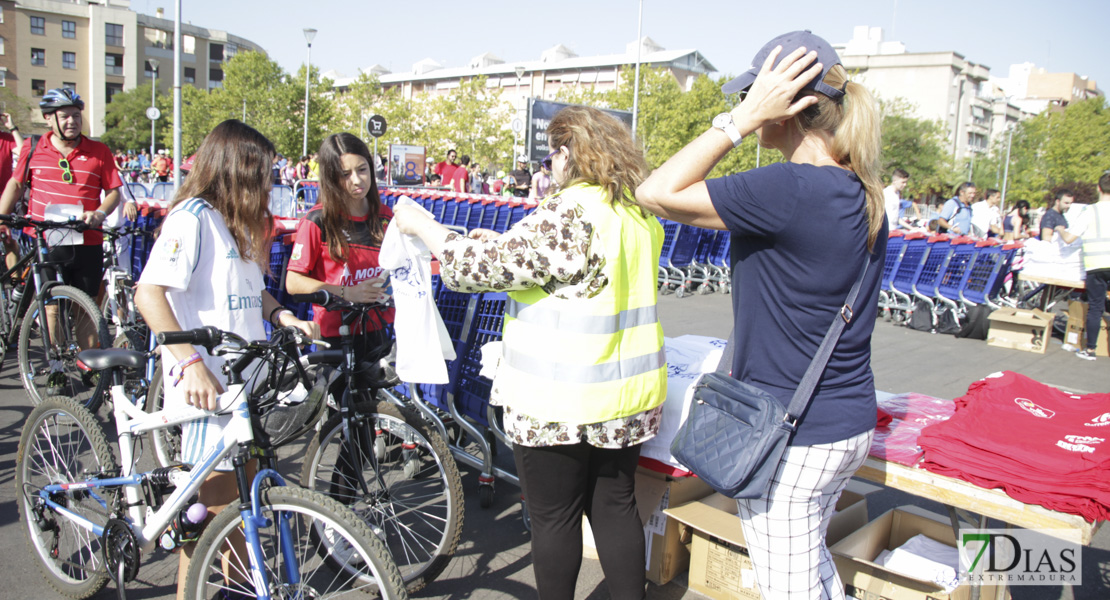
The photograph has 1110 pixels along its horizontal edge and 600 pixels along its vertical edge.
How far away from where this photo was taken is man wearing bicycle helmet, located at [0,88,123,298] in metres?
5.17

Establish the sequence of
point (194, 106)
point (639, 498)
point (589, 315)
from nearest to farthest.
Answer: point (589, 315)
point (639, 498)
point (194, 106)

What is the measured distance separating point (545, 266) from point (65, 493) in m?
2.33

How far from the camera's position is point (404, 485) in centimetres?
336

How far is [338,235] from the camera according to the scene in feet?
11.4

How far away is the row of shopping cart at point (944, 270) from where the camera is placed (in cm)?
1045

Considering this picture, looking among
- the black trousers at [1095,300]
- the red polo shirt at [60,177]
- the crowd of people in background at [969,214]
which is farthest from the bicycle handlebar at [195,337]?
the black trousers at [1095,300]

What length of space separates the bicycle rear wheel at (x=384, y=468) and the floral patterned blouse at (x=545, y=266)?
2.79ft

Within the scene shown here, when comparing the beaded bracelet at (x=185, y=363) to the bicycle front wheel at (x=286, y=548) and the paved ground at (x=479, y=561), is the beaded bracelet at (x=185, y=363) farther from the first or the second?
the paved ground at (x=479, y=561)

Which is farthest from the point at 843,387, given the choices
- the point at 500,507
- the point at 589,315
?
the point at 500,507

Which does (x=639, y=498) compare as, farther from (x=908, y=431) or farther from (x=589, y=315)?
(x=589, y=315)

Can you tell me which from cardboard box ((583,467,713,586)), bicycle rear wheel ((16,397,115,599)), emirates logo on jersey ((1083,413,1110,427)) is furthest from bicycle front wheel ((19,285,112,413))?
emirates logo on jersey ((1083,413,1110,427))

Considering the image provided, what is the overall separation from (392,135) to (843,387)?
217 feet

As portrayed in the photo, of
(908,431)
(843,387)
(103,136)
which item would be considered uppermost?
(103,136)

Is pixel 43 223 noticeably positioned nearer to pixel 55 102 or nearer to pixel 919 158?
pixel 55 102
